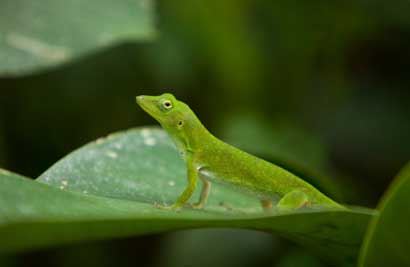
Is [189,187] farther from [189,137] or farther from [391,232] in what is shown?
[391,232]

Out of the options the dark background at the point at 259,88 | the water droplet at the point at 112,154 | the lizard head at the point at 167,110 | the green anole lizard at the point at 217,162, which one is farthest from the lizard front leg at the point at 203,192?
the dark background at the point at 259,88

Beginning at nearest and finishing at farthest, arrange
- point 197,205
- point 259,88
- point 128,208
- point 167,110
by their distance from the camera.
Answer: point 128,208 → point 197,205 → point 167,110 → point 259,88

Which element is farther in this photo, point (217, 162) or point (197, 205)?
point (217, 162)

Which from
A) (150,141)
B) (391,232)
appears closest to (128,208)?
(391,232)

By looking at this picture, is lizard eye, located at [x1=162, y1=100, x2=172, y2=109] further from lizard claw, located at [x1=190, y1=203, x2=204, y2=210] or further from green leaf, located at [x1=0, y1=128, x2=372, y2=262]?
lizard claw, located at [x1=190, y1=203, x2=204, y2=210]

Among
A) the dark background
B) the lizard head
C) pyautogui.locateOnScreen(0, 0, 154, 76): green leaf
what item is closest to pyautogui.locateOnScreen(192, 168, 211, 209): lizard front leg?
the lizard head

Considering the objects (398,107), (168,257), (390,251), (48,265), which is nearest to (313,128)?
(398,107)

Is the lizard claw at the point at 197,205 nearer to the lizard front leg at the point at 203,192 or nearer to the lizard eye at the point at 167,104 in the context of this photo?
the lizard front leg at the point at 203,192
